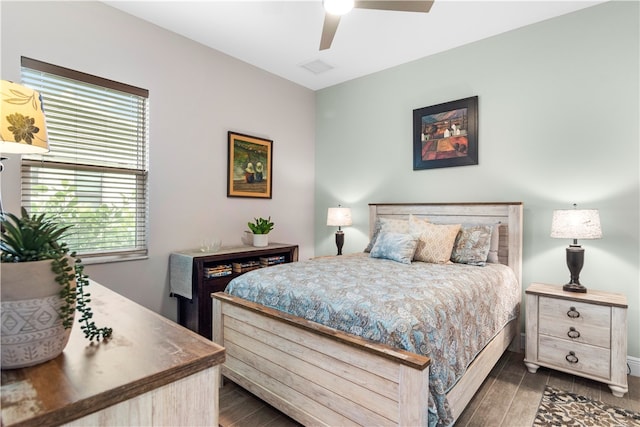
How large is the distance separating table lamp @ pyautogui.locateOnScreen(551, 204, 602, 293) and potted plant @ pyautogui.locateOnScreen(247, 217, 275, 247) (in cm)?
269

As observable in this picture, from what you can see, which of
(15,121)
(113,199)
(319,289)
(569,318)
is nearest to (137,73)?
(113,199)

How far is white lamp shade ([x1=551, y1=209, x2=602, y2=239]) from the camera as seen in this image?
7.85ft

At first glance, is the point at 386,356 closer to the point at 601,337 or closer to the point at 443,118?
the point at 601,337

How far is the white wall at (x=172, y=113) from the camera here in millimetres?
2438

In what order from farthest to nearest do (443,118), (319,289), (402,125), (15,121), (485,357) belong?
(402,125), (443,118), (485,357), (319,289), (15,121)

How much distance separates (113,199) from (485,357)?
313cm

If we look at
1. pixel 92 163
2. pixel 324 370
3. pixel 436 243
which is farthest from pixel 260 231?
pixel 324 370

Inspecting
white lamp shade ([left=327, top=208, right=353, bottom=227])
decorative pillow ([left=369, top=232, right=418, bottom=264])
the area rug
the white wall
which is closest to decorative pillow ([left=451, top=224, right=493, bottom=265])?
decorative pillow ([left=369, top=232, right=418, bottom=264])

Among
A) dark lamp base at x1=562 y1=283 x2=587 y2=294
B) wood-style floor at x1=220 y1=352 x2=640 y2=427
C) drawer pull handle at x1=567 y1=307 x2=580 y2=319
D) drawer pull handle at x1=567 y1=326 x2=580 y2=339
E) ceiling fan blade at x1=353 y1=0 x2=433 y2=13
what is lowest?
wood-style floor at x1=220 y1=352 x2=640 y2=427

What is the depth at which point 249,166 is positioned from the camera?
3.85 metres

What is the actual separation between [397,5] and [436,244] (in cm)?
194

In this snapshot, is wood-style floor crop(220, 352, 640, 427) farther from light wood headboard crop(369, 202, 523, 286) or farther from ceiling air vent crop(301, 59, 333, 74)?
ceiling air vent crop(301, 59, 333, 74)

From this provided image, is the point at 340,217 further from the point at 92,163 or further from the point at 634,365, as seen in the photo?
the point at 634,365

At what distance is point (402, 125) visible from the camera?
387cm
